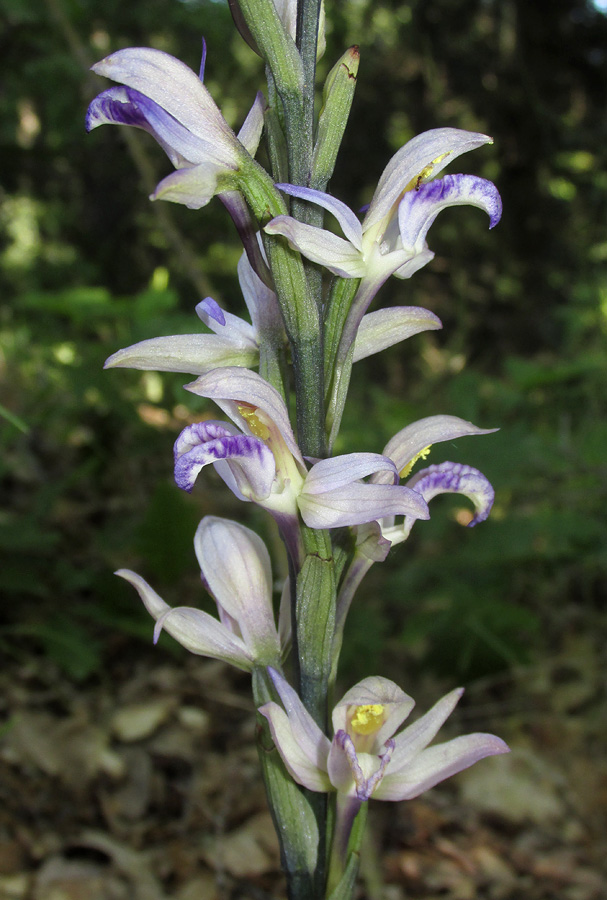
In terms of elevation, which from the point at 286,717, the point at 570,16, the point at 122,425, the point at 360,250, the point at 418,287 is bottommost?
the point at 286,717

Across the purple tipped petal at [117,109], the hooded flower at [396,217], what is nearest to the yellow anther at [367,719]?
the hooded flower at [396,217]

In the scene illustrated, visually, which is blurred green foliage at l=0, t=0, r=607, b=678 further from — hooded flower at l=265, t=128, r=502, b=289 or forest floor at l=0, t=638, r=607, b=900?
hooded flower at l=265, t=128, r=502, b=289

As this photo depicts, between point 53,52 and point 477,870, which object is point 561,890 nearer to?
point 477,870

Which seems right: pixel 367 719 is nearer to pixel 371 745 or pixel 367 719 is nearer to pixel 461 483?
pixel 371 745

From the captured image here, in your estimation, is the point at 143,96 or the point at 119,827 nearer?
the point at 143,96

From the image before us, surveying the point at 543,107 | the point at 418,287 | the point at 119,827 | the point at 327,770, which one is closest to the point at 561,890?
the point at 119,827

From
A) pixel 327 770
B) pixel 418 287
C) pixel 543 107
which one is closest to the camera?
pixel 327 770

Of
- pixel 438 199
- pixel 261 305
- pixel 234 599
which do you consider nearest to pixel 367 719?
pixel 234 599

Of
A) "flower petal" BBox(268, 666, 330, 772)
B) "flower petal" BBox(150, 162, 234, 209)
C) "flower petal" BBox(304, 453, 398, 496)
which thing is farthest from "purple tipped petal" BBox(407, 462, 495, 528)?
"flower petal" BBox(150, 162, 234, 209)
